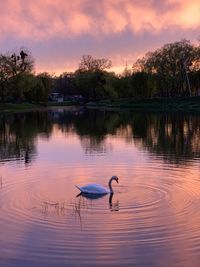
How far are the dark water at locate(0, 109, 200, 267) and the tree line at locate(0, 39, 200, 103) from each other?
3168 inches

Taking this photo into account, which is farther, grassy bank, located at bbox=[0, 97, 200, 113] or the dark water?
grassy bank, located at bbox=[0, 97, 200, 113]

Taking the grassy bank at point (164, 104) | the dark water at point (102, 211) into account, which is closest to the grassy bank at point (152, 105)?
the grassy bank at point (164, 104)

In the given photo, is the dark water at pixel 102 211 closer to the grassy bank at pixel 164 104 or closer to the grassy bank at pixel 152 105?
the grassy bank at pixel 152 105

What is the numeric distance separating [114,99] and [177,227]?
115408 mm

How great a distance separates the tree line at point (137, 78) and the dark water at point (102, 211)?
80456 millimetres

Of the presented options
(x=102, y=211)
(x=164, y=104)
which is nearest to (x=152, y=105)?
(x=164, y=104)

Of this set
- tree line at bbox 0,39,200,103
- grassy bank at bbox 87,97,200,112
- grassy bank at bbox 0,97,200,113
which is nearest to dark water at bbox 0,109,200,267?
grassy bank at bbox 0,97,200,113

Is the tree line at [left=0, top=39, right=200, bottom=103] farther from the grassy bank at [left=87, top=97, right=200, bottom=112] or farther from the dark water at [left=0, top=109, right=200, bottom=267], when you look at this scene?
the dark water at [left=0, top=109, right=200, bottom=267]

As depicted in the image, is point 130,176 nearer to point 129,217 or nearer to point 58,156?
point 129,217

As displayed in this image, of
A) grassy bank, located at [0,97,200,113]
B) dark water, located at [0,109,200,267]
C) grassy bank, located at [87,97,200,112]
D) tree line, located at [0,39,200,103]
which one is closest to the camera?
dark water, located at [0,109,200,267]

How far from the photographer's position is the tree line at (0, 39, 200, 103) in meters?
106

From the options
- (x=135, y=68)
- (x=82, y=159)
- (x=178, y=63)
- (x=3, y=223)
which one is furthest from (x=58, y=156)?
(x=135, y=68)

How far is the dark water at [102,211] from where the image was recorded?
10866mm

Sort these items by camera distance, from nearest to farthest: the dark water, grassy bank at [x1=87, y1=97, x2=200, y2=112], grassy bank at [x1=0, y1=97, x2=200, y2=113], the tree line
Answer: the dark water → grassy bank at [x1=87, y1=97, x2=200, y2=112] → grassy bank at [x1=0, y1=97, x2=200, y2=113] → the tree line
